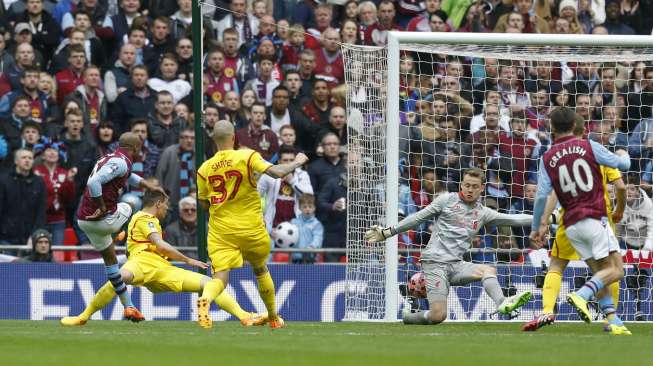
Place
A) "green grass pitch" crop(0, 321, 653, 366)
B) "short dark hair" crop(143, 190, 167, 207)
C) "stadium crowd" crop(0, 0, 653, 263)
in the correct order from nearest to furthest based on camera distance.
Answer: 1. "green grass pitch" crop(0, 321, 653, 366)
2. "short dark hair" crop(143, 190, 167, 207)
3. "stadium crowd" crop(0, 0, 653, 263)

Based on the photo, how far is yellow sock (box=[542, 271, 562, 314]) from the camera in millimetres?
12594

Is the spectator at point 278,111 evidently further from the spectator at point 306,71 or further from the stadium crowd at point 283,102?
the spectator at point 306,71

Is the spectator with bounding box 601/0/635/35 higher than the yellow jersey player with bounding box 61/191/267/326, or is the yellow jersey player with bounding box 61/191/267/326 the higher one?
the spectator with bounding box 601/0/635/35

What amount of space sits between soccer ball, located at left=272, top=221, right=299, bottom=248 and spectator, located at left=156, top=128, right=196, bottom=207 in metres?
1.35

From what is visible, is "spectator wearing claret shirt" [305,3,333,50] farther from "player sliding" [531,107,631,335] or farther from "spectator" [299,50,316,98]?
"player sliding" [531,107,631,335]

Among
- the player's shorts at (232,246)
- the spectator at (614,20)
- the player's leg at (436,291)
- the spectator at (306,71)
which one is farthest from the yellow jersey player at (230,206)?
the spectator at (614,20)

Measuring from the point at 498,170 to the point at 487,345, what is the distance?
647 cm

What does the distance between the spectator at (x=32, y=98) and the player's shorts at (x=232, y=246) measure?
6.46 metres

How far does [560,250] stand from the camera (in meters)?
13.1

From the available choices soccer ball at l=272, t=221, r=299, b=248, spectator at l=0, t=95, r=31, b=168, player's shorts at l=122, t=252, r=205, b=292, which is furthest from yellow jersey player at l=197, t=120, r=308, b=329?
spectator at l=0, t=95, r=31, b=168

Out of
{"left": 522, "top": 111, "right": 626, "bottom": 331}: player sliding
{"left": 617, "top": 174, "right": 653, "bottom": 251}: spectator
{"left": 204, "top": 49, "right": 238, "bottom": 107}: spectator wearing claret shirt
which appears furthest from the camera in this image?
{"left": 204, "top": 49, "right": 238, "bottom": 107}: spectator wearing claret shirt

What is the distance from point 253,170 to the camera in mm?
12906

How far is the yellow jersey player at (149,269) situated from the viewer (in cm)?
1445

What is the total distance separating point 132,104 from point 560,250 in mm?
8036
